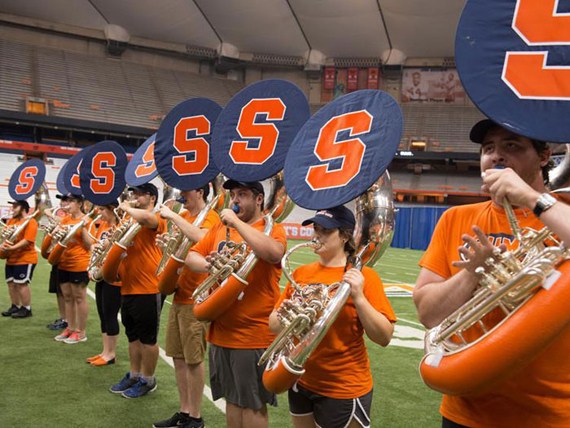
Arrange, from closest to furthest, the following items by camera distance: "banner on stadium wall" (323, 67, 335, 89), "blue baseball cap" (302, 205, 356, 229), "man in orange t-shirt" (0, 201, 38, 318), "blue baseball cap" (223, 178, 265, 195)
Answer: "blue baseball cap" (302, 205, 356, 229), "blue baseball cap" (223, 178, 265, 195), "man in orange t-shirt" (0, 201, 38, 318), "banner on stadium wall" (323, 67, 335, 89)

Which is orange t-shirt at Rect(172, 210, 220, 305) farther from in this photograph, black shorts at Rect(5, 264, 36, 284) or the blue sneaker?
black shorts at Rect(5, 264, 36, 284)

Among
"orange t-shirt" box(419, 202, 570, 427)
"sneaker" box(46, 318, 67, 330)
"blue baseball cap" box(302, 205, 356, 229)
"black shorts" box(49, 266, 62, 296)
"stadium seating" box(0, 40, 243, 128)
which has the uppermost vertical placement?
"stadium seating" box(0, 40, 243, 128)

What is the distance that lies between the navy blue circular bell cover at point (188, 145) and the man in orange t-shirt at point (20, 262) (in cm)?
434

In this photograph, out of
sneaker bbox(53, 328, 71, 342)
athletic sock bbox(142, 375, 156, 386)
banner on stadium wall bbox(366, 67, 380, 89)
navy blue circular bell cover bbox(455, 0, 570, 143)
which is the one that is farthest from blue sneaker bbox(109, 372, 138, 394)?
banner on stadium wall bbox(366, 67, 380, 89)

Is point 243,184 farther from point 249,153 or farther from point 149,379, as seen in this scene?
point 149,379

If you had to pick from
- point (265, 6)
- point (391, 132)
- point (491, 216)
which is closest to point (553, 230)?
point (491, 216)

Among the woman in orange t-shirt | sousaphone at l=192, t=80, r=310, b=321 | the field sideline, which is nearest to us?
the woman in orange t-shirt

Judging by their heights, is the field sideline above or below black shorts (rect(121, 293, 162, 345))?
below

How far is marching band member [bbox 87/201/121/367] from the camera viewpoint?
15.3 feet

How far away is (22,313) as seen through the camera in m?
6.91

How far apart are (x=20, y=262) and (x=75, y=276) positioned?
1672 mm

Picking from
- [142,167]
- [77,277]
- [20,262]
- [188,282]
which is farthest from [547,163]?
[20,262]

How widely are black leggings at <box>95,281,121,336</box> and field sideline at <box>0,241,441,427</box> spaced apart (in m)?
0.45

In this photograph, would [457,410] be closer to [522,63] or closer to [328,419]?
[328,419]
